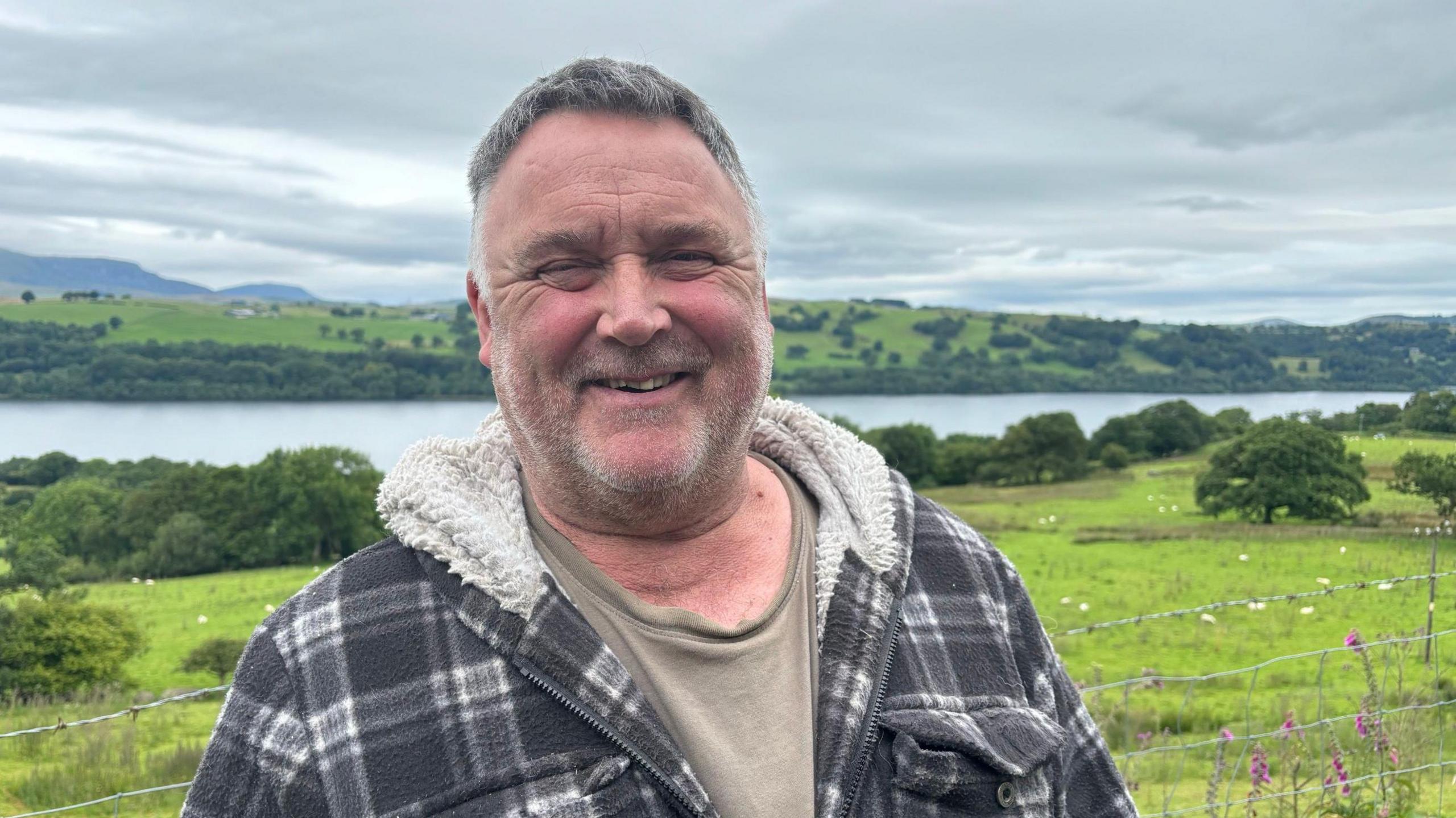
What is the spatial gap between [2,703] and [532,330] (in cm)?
1896

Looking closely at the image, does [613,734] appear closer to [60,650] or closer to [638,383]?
[638,383]

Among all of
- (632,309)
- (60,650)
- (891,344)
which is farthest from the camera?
(891,344)

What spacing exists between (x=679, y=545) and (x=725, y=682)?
0.31 meters

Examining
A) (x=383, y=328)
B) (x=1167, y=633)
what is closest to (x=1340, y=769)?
(x=1167, y=633)

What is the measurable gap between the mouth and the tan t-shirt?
1.07ft

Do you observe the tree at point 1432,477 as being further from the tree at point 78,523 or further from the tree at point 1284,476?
the tree at point 78,523

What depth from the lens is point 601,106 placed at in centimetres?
181

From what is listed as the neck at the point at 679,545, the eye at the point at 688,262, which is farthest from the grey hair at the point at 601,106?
the neck at the point at 679,545

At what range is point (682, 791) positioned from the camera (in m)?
1.57

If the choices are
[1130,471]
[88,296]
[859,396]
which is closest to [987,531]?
[1130,471]

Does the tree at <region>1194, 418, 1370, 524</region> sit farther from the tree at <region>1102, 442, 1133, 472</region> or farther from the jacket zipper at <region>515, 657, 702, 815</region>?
the jacket zipper at <region>515, 657, 702, 815</region>

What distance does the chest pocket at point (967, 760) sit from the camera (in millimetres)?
1734

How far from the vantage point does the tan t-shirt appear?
166cm

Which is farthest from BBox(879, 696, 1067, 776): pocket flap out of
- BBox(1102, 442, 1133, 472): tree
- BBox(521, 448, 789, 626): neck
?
BBox(1102, 442, 1133, 472): tree
